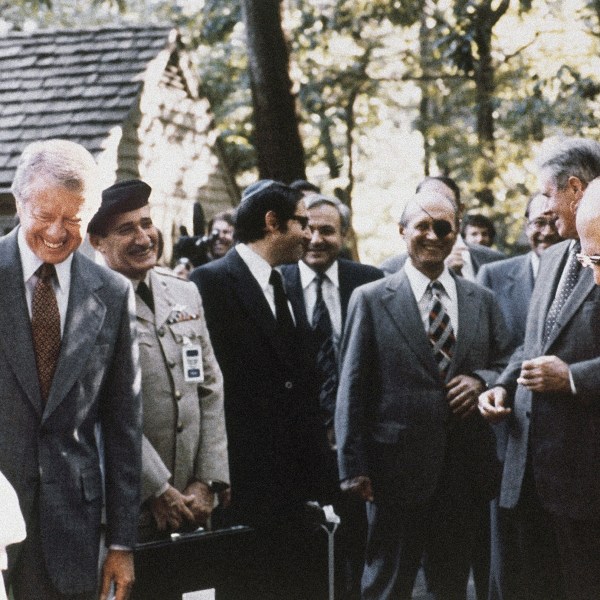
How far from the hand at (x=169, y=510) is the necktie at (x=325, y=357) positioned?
8.39ft

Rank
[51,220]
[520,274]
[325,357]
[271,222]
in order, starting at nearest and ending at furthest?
1. [51,220]
2. [271,222]
3. [325,357]
4. [520,274]

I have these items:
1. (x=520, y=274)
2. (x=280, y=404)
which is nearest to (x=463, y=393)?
(x=280, y=404)

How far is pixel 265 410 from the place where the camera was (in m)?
5.78

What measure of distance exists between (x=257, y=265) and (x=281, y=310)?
26 centimetres

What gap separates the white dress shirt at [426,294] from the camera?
589 cm

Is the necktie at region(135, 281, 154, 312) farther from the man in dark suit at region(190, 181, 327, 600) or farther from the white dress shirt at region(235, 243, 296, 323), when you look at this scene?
the white dress shirt at region(235, 243, 296, 323)

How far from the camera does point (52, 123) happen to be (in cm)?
1584

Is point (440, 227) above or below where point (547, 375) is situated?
above

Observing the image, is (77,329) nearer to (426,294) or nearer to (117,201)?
(117,201)

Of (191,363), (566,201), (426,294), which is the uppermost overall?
(566,201)

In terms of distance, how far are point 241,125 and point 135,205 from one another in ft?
67.9

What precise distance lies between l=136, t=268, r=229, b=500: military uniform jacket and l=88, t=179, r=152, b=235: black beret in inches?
14.2

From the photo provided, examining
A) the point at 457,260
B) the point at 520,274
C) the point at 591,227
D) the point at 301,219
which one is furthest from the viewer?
the point at 457,260

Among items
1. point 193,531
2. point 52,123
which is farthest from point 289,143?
point 193,531
